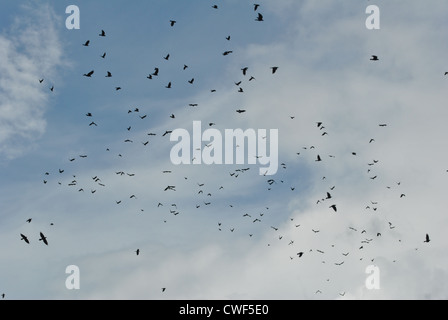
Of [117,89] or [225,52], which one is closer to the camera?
[225,52]
